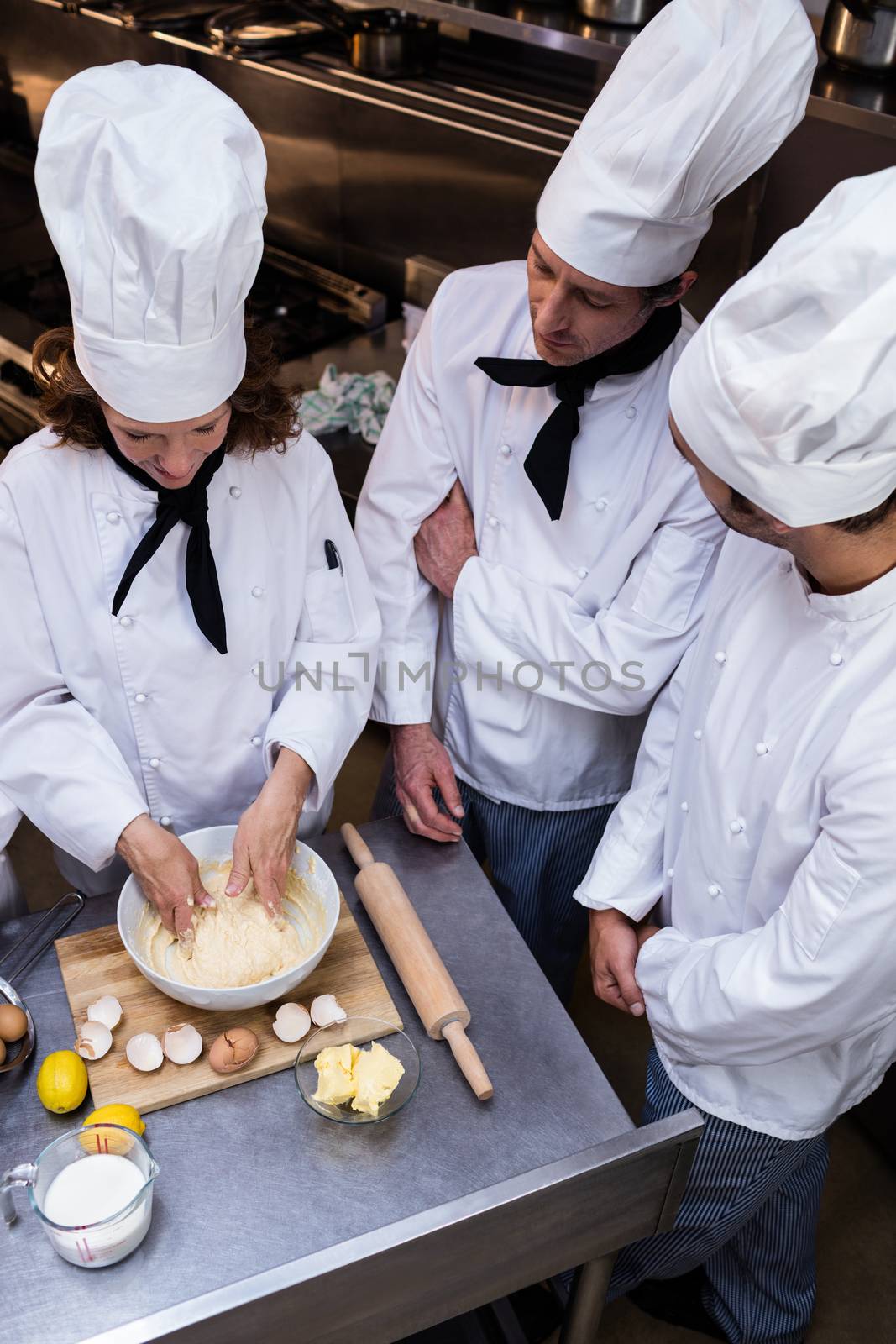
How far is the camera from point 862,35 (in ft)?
5.64

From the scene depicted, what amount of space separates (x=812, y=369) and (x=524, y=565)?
77 cm

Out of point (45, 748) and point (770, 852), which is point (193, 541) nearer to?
point (45, 748)

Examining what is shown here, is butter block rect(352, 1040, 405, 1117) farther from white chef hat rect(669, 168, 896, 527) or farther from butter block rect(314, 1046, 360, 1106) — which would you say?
white chef hat rect(669, 168, 896, 527)

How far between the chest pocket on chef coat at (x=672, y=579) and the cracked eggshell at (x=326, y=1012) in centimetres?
68

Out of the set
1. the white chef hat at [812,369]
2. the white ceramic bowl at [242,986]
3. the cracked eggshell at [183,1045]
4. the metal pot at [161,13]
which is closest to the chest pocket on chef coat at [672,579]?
the white chef hat at [812,369]

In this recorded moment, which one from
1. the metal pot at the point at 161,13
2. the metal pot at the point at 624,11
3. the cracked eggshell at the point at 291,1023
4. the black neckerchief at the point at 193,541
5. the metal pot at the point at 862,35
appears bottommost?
the cracked eggshell at the point at 291,1023

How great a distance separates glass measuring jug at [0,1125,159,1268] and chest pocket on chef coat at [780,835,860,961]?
71 cm

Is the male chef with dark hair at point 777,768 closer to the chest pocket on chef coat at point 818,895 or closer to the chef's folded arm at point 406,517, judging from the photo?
the chest pocket on chef coat at point 818,895

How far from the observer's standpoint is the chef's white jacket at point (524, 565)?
165 centimetres

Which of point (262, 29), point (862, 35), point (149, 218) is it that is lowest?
point (262, 29)

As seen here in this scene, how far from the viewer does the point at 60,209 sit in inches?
47.6

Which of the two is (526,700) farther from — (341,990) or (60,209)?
(60,209)

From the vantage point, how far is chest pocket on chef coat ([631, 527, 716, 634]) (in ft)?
5.34

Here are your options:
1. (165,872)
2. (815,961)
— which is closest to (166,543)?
(165,872)
